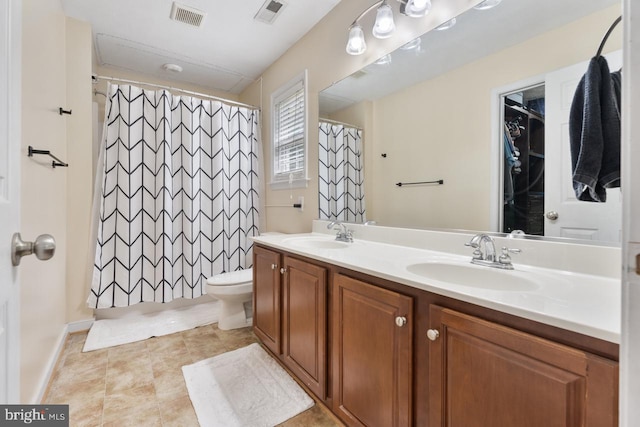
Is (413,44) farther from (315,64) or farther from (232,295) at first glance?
(232,295)

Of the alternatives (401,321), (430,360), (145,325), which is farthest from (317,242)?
(145,325)

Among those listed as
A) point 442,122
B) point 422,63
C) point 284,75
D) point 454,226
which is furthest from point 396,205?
point 284,75

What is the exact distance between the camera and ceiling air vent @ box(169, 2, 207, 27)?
2020mm

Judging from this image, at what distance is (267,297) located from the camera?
1.85m

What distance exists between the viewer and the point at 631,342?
1.20 ft

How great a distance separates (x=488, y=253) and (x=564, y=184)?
1.17ft

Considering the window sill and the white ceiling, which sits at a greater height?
the white ceiling

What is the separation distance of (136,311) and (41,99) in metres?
1.85

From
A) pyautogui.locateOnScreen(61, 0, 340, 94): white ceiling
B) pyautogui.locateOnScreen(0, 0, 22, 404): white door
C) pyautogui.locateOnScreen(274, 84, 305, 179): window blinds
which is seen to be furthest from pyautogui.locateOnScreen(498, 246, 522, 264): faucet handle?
pyautogui.locateOnScreen(61, 0, 340, 94): white ceiling

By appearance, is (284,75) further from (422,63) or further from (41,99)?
(41,99)

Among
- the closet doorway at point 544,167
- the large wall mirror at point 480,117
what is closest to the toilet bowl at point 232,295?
the large wall mirror at point 480,117

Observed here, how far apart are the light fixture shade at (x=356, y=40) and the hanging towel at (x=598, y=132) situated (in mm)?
1149

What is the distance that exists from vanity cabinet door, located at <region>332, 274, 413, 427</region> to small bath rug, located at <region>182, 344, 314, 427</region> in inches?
13.2

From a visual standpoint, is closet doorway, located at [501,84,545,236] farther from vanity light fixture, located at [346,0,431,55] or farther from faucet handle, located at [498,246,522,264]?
vanity light fixture, located at [346,0,431,55]
